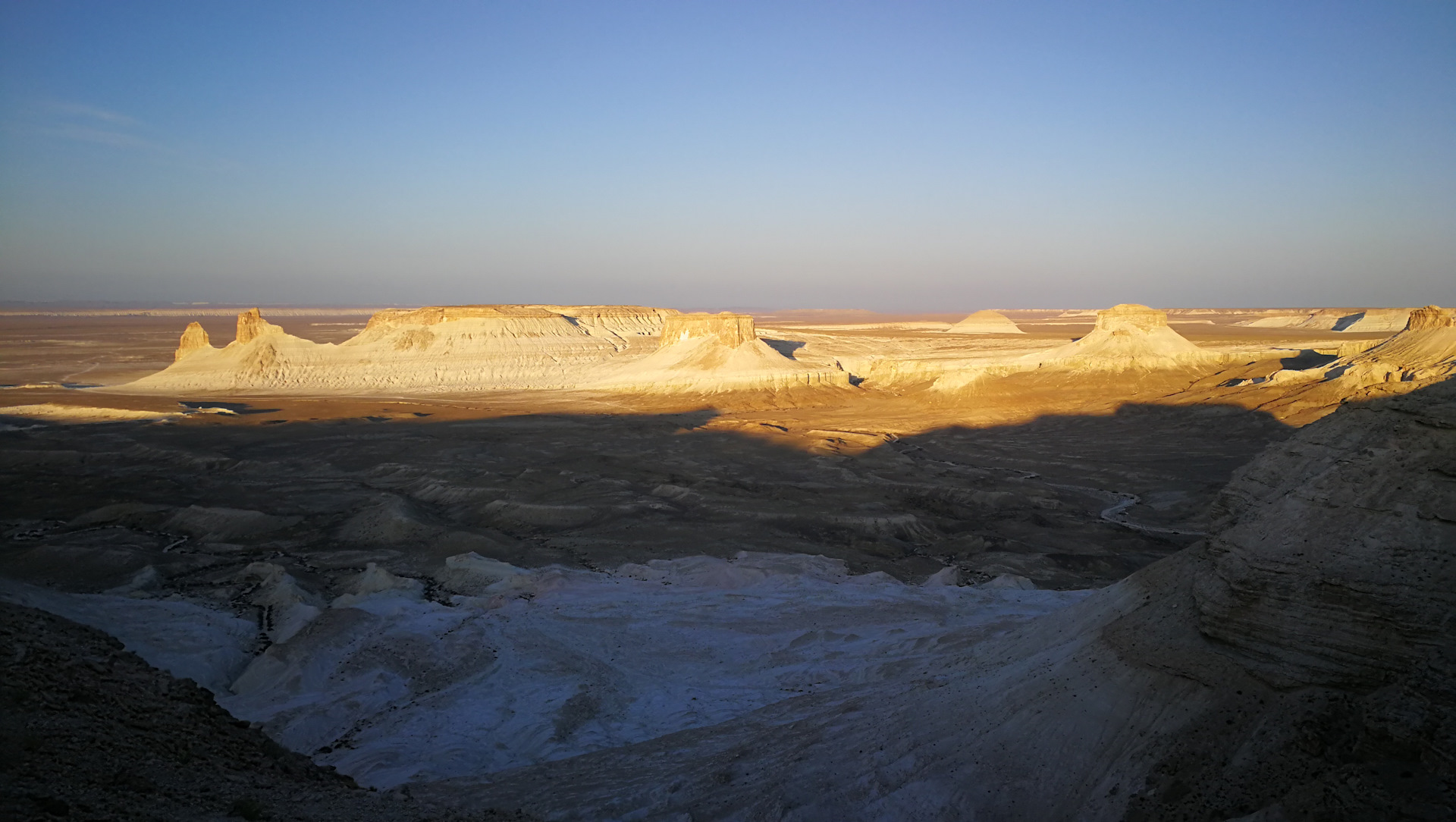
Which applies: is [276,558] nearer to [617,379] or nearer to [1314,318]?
[617,379]

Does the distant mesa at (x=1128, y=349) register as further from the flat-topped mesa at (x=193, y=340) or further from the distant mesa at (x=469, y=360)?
the flat-topped mesa at (x=193, y=340)

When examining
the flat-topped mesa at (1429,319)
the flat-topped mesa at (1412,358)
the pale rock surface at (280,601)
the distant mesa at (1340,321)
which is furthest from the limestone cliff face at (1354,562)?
the distant mesa at (1340,321)

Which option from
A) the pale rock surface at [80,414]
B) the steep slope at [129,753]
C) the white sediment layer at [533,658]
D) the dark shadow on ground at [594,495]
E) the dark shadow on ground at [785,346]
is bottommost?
the dark shadow on ground at [594,495]

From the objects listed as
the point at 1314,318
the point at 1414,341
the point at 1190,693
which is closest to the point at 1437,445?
the point at 1190,693

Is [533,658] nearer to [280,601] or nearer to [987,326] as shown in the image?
[280,601]

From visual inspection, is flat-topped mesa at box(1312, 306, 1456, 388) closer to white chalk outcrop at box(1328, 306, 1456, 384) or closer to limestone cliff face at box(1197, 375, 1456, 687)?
white chalk outcrop at box(1328, 306, 1456, 384)

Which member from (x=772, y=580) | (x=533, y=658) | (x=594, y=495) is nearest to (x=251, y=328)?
(x=594, y=495)

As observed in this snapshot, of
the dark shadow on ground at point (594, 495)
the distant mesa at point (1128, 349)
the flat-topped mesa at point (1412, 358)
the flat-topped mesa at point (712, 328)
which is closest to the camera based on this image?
the dark shadow on ground at point (594, 495)
